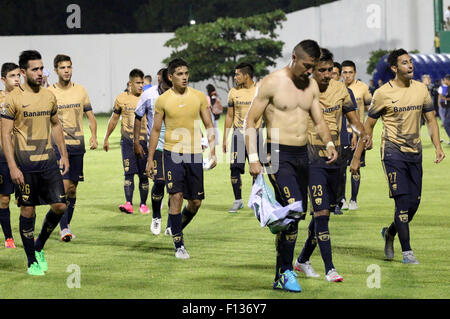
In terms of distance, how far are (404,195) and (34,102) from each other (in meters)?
3.93

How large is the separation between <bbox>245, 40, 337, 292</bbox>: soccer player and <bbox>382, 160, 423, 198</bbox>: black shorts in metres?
1.49

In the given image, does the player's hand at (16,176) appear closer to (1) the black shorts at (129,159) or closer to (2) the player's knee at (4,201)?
(2) the player's knee at (4,201)

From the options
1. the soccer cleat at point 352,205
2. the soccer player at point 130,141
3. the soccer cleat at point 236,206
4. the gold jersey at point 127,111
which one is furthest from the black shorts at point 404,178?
the gold jersey at point 127,111

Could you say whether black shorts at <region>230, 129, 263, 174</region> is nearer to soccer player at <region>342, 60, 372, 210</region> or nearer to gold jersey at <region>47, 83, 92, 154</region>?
soccer player at <region>342, 60, 372, 210</region>

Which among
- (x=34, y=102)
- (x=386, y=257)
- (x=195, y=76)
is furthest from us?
(x=195, y=76)

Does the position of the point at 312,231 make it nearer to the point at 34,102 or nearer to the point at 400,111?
the point at 400,111

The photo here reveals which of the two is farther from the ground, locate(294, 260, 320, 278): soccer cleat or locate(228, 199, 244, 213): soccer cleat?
locate(228, 199, 244, 213): soccer cleat

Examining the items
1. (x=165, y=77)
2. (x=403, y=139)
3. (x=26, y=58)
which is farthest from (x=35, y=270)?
(x=403, y=139)

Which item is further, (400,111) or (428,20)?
(428,20)

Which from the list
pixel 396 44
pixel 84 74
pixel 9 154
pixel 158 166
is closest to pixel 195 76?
pixel 84 74

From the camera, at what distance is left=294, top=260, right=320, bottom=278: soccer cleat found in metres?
9.32

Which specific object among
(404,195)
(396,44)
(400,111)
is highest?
(396,44)

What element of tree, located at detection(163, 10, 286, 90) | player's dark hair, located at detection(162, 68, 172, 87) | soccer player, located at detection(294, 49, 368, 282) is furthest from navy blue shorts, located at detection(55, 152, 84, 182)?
tree, located at detection(163, 10, 286, 90)
